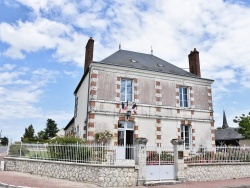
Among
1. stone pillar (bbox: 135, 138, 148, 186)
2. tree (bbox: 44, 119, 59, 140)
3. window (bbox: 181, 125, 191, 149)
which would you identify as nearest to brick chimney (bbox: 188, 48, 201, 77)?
window (bbox: 181, 125, 191, 149)

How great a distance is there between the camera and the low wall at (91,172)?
802 cm

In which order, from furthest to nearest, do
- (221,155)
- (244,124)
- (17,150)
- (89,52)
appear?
(244,124) < (89,52) < (17,150) < (221,155)

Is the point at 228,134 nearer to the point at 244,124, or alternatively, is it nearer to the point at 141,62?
the point at 244,124

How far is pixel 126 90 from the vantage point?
45.5ft

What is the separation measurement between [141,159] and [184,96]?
7.91m

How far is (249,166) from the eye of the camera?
11023 millimetres

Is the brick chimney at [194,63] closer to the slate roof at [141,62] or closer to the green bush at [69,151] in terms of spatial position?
the slate roof at [141,62]

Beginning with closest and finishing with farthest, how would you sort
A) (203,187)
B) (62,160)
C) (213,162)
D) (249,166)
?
(203,187) < (62,160) < (213,162) < (249,166)

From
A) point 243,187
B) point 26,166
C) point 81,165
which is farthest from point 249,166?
point 26,166

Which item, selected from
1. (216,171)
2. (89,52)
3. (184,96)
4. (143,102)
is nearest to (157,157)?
(216,171)

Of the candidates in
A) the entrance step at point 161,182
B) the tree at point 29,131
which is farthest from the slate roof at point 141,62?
the tree at point 29,131

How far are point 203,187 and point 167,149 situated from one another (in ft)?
8.13

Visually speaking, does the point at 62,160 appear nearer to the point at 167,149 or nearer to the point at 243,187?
the point at 167,149

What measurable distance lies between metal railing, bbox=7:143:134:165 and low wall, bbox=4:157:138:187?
0.24 metres
